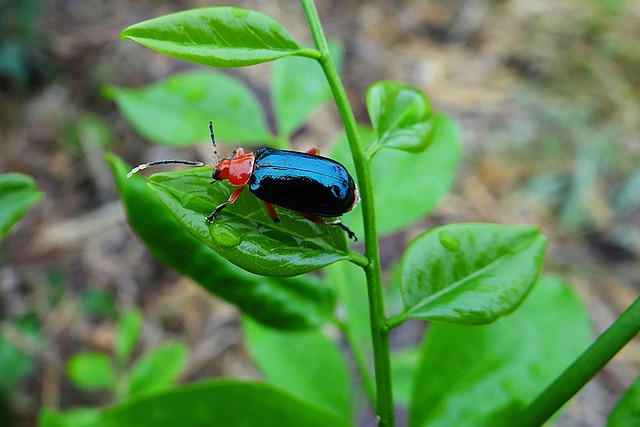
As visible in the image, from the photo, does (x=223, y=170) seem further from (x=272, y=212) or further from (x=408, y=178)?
(x=408, y=178)

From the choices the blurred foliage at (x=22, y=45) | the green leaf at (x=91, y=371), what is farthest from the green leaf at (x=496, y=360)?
the blurred foliage at (x=22, y=45)

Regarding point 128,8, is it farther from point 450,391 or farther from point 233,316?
point 450,391

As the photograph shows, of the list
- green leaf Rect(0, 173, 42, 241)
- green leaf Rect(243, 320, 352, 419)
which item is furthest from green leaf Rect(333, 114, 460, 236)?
green leaf Rect(0, 173, 42, 241)

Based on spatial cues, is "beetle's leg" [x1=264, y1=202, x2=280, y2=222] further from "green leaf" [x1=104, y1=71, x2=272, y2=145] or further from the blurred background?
the blurred background

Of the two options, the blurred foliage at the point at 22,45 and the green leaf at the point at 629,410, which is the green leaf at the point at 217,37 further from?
the blurred foliage at the point at 22,45

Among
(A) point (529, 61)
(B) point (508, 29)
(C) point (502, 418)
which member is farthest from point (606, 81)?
(C) point (502, 418)

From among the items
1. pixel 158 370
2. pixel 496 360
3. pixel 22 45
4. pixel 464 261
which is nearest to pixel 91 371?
pixel 158 370

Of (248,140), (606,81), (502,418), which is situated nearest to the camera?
(502,418)
